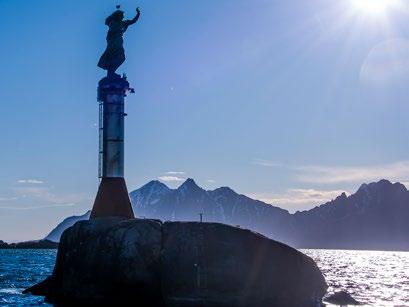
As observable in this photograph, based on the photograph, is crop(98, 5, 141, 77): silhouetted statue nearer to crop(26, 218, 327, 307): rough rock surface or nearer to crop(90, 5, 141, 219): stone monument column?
crop(90, 5, 141, 219): stone monument column

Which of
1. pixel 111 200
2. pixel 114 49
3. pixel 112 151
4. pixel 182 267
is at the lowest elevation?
pixel 182 267

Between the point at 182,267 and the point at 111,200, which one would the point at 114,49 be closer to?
the point at 111,200

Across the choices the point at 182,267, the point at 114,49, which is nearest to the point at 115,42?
the point at 114,49

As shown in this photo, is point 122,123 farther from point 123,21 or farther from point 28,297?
point 28,297

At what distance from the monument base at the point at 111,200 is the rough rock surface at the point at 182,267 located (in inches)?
173

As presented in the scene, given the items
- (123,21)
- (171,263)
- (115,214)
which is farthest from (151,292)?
(123,21)

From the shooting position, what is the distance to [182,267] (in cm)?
3778

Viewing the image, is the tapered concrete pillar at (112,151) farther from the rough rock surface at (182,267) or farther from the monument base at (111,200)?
the rough rock surface at (182,267)

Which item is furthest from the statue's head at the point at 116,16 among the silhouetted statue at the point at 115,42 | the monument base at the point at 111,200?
the monument base at the point at 111,200

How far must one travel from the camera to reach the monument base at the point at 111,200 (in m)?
45.7

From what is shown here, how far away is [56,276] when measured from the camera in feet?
146

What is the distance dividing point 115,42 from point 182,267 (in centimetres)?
2152

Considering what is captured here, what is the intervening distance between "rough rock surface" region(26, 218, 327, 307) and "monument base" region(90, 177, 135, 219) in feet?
14.4

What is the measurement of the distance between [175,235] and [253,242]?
16.6 feet
